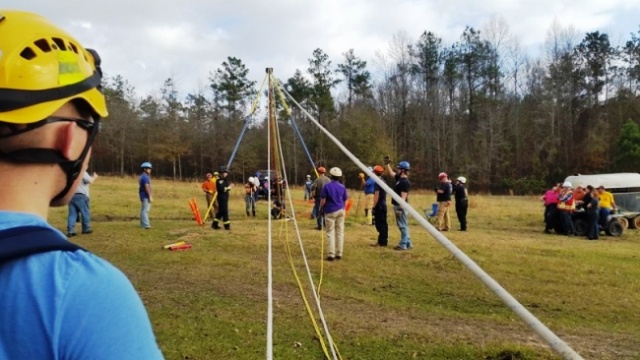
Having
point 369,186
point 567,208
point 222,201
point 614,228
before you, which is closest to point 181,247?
point 222,201

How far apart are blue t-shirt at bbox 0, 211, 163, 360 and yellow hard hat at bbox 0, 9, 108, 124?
29cm

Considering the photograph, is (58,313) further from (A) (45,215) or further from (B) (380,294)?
(B) (380,294)

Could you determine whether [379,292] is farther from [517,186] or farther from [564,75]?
[564,75]

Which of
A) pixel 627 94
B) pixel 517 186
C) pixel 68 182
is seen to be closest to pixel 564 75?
pixel 627 94

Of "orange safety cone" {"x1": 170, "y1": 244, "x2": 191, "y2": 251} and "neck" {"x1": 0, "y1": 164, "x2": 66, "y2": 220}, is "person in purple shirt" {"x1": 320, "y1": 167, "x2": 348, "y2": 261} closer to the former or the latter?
"orange safety cone" {"x1": 170, "y1": 244, "x2": 191, "y2": 251}

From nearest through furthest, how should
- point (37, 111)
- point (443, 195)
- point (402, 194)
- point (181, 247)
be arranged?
point (37, 111) → point (181, 247) → point (402, 194) → point (443, 195)

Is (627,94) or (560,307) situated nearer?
(560,307)

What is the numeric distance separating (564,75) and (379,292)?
179 feet

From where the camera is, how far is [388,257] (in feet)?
34.6

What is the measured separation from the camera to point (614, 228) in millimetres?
16750

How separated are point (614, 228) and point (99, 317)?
62.1 ft

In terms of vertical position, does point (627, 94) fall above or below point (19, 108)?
above

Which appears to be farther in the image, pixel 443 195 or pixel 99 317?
pixel 443 195

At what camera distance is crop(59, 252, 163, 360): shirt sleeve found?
2.73ft
